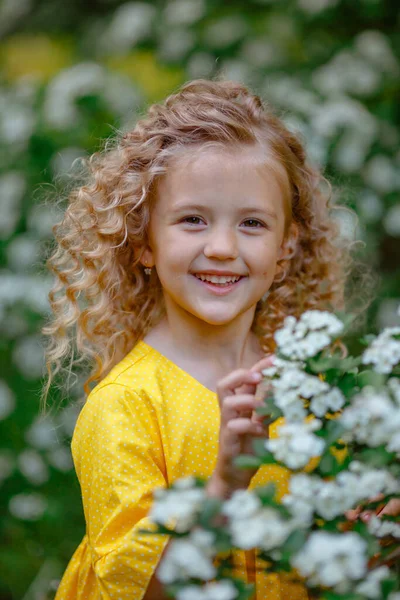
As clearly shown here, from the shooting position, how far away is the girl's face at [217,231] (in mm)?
1639

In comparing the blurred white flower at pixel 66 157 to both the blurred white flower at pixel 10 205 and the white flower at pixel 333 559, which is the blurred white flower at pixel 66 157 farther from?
the white flower at pixel 333 559

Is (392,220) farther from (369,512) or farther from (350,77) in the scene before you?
(369,512)

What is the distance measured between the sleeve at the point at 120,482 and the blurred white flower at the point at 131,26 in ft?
10.1

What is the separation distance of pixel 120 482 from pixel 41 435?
1.80m

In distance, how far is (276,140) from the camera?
1.84 m

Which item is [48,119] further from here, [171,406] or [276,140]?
[171,406]

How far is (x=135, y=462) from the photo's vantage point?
1531 mm

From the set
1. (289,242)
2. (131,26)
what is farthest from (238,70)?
(289,242)

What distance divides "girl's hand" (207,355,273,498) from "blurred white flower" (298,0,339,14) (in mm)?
3042

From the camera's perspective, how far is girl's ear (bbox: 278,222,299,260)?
1.93 m

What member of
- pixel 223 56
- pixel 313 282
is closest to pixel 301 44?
pixel 223 56

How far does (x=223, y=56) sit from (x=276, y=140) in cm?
243

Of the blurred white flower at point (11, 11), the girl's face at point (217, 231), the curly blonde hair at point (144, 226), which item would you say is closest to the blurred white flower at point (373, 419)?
the girl's face at point (217, 231)

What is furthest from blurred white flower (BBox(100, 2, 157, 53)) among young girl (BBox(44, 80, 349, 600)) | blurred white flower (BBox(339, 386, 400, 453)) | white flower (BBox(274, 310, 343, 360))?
blurred white flower (BBox(339, 386, 400, 453))
